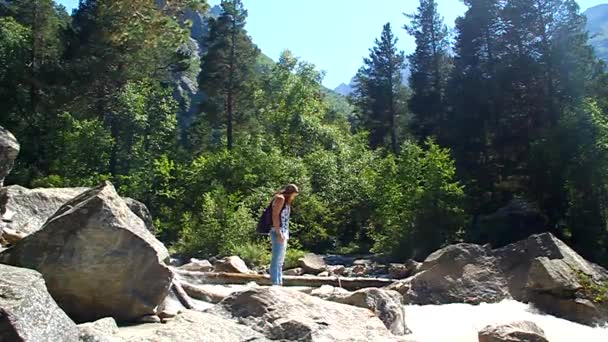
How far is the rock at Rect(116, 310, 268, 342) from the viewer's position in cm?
570

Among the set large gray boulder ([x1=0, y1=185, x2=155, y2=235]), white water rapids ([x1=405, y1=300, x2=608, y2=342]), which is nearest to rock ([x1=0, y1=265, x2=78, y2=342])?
large gray boulder ([x1=0, y1=185, x2=155, y2=235])

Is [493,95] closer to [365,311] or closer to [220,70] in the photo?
[220,70]

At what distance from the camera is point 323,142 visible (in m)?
40.5

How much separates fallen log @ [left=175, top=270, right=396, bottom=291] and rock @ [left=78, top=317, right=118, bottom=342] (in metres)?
8.89

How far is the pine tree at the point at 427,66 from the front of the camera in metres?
40.9

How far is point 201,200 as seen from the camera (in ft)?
100

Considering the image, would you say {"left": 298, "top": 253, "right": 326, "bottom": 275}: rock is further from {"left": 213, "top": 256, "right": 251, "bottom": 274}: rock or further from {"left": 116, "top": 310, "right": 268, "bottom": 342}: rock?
{"left": 116, "top": 310, "right": 268, "bottom": 342}: rock

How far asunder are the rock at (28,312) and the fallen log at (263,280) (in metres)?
9.87

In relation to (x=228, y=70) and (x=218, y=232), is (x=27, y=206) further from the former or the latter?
(x=228, y=70)

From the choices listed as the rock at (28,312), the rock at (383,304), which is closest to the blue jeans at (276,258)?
→ the rock at (383,304)

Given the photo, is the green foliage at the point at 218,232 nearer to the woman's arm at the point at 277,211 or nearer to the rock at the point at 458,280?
the rock at the point at 458,280

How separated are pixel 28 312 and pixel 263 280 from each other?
1124cm

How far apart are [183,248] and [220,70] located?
18.7 m

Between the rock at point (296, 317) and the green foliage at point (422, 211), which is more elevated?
the green foliage at point (422, 211)
